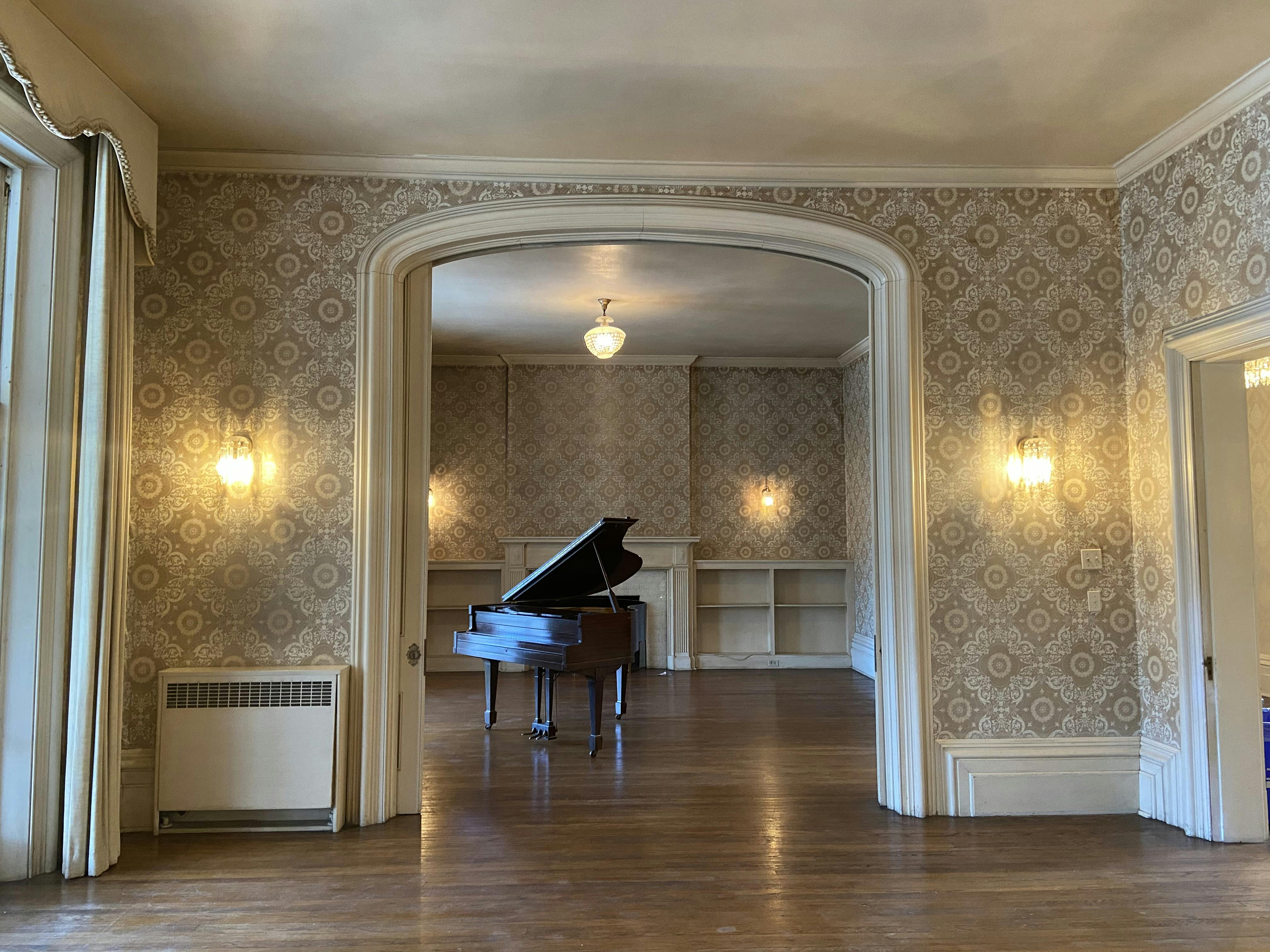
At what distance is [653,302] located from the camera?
7324 millimetres

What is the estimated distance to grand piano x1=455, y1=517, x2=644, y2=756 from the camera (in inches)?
223

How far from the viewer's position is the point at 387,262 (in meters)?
4.38

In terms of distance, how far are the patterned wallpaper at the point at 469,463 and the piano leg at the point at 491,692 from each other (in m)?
2.92

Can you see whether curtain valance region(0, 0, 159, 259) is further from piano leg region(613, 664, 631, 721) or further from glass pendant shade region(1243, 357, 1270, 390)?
glass pendant shade region(1243, 357, 1270, 390)

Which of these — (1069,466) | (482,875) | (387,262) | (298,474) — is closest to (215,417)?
(298,474)

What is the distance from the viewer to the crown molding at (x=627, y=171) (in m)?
4.34

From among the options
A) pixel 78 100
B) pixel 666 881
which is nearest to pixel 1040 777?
pixel 666 881

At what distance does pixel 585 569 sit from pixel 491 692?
1192 mm

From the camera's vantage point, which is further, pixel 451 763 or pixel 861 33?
pixel 451 763

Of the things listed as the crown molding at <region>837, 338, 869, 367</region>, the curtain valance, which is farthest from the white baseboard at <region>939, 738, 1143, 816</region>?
the crown molding at <region>837, 338, 869, 367</region>

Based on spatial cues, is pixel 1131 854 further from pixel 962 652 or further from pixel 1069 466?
pixel 1069 466

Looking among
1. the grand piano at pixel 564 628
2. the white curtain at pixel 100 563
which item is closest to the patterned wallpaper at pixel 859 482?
the grand piano at pixel 564 628

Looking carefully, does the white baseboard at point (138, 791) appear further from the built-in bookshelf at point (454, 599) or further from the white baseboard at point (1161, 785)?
the built-in bookshelf at point (454, 599)

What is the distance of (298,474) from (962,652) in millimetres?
3217
